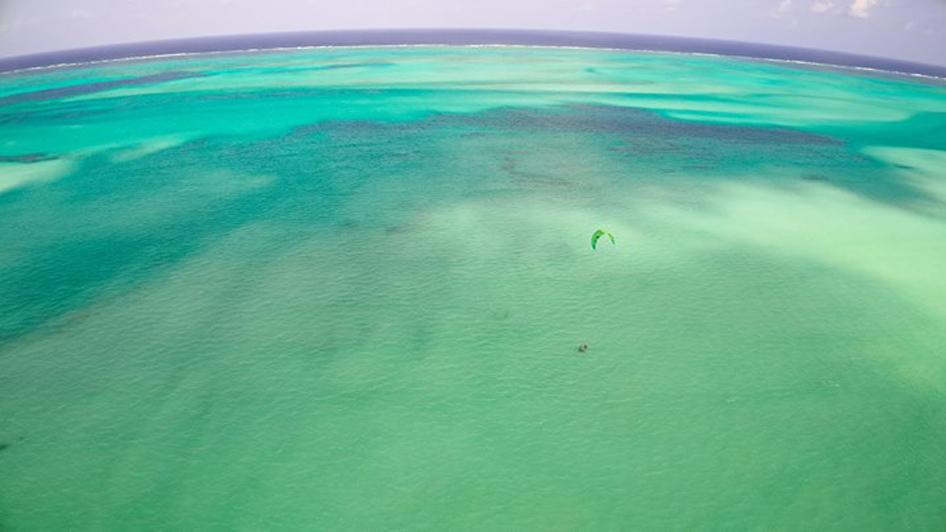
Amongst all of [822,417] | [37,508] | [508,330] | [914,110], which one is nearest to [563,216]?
[508,330]

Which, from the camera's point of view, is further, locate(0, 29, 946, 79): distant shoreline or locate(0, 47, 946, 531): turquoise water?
locate(0, 29, 946, 79): distant shoreline

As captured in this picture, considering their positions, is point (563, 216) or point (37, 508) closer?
point (37, 508)

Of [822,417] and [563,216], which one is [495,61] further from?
[822,417]

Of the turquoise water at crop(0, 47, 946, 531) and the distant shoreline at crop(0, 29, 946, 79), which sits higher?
the distant shoreline at crop(0, 29, 946, 79)

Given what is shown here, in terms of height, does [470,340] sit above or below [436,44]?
below

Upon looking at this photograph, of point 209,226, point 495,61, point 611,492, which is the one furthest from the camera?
point 495,61

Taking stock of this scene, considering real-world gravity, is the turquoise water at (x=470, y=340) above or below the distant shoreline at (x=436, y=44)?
below

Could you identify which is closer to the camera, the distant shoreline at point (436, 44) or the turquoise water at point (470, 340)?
the turquoise water at point (470, 340)

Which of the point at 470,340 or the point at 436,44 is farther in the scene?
the point at 436,44
